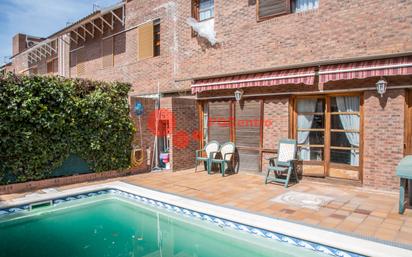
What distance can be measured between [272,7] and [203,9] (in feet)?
13.6

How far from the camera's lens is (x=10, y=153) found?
10.2m

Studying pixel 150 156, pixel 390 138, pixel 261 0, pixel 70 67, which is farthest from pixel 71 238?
pixel 70 67

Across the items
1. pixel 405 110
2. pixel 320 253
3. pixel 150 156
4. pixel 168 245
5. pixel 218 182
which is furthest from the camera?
pixel 150 156

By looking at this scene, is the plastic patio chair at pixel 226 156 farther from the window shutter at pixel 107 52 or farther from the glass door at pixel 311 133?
the window shutter at pixel 107 52

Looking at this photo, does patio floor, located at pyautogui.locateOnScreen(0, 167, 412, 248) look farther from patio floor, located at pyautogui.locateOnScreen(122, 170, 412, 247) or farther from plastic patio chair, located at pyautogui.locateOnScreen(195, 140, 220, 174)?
plastic patio chair, located at pyautogui.locateOnScreen(195, 140, 220, 174)

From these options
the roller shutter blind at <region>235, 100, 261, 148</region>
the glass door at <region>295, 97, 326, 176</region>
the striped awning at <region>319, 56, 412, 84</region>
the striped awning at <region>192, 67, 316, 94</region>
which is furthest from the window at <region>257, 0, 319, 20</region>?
the roller shutter blind at <region>235, 100, 261, 148</region>

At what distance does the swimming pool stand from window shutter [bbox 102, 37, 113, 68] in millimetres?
12247

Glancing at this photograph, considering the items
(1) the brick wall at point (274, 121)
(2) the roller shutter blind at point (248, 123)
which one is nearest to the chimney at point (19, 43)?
(2) the roller shutter blind at point (248, 123)

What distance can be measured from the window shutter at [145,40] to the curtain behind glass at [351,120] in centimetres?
1069

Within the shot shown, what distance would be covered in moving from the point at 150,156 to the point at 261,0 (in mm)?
8258

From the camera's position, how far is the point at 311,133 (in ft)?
36.7

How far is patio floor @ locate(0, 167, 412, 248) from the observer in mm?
6656

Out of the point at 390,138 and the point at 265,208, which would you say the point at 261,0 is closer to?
the point at 390,138

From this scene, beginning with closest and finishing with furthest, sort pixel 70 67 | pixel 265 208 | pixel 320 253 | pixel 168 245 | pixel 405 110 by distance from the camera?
pixel 320 253, pixel 168 245, pixel 265 208, pixel 405 110, pixel 70 67
